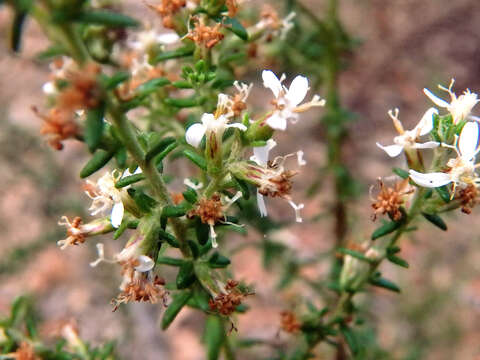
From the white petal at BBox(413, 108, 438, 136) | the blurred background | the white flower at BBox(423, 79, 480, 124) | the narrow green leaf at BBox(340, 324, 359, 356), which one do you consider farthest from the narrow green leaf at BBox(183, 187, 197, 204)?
the blurred background

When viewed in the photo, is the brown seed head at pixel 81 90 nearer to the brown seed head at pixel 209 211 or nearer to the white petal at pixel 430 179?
the brown seed head at pixel 209 211

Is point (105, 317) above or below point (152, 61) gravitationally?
below

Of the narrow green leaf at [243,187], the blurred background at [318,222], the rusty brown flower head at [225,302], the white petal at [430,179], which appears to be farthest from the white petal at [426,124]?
the blurred background at [318,222]

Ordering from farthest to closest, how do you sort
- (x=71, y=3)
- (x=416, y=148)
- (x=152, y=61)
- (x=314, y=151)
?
1. (x=314, y=151)
2. (x=152, y=61)
3. (x=416, y=148)
4. (x=71, y=3)

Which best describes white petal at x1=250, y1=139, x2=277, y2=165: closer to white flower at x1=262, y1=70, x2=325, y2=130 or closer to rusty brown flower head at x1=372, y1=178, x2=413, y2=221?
white flower at x1=262, y1=70, x2=325, y2=130

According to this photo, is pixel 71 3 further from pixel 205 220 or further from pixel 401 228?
pixel 401 228

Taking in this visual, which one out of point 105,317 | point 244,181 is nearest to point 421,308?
point 105,317

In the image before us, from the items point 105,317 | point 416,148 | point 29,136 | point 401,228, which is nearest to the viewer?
point 416,148

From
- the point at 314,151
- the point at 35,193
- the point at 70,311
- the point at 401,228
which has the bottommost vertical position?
the point at 70,311
